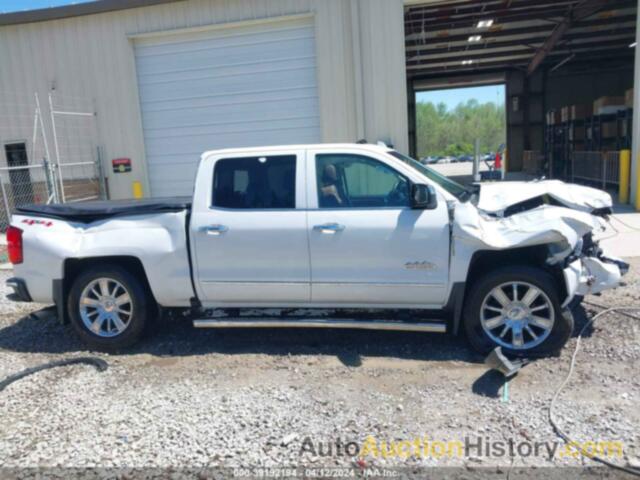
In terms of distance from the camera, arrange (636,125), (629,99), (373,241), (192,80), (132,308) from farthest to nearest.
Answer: (629,99), (192,80), (636,125), (132,308), (373,241)

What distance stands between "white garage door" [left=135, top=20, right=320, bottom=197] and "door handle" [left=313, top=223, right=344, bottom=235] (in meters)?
7.59

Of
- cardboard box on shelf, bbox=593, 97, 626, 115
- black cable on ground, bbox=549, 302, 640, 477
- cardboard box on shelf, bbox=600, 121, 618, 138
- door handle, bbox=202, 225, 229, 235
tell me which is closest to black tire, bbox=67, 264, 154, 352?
door handle, bbox=202, 225, 229, 235

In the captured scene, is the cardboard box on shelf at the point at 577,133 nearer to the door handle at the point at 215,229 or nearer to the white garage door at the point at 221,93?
the white garage door at the point at 221,93

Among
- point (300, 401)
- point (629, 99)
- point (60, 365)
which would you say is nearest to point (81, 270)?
point (60, 365)

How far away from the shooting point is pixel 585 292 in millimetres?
4559

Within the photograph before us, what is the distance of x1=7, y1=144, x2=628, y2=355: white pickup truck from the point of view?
14.3ft

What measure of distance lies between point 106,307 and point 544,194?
435cm

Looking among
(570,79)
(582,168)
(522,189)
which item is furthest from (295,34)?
(570,79)

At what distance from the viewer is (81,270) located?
511 centimetres

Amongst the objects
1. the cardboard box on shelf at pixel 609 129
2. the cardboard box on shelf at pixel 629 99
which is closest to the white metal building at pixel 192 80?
the cardboard box on shelf at pixel 629 99

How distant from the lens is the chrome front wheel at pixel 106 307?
16.4 feet

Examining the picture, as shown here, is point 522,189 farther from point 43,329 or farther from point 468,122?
point 468,122

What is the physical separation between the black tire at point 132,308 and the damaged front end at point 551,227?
A: 3.02 metres

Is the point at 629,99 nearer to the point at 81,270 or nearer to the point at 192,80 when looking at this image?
the point at 192,80
